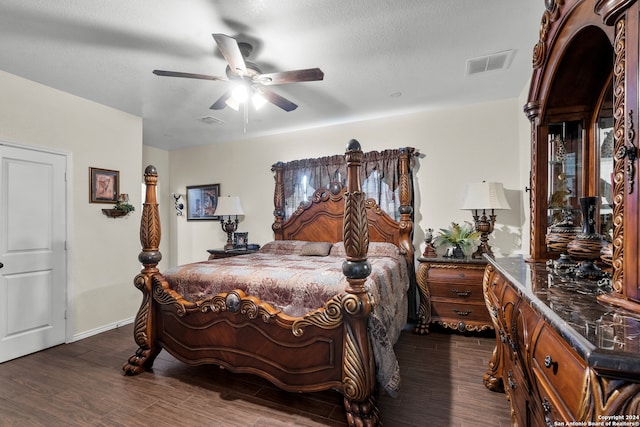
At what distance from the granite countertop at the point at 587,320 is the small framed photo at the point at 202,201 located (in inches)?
198

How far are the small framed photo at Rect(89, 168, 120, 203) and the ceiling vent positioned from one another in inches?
168

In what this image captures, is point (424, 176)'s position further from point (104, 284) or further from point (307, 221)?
point (104, 284)

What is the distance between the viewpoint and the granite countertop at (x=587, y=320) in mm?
594

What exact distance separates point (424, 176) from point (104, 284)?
435 cm

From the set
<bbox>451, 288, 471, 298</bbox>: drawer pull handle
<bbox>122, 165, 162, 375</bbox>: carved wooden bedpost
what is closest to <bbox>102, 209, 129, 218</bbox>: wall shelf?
<bbox>122, 165, 162, 375</bbox>: carved wooden bedpost

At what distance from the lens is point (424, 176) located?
4043 mm

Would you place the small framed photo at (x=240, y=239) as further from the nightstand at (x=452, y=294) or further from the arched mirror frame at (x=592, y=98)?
the arched mirror frame at (x=592, y=98)

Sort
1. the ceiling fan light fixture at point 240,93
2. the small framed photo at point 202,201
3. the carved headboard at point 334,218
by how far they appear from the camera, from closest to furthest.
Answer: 1. the ceiling fan light fixture at point 240,93
2. the carved headboard at point 334,218
3. the small framed photo at point 202,201

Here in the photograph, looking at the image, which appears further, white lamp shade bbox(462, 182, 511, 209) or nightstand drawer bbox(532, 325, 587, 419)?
white lamp shade bbox(462, 182, 511, 209)

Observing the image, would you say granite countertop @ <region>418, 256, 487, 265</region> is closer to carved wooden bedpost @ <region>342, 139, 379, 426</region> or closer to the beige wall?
the beige wall

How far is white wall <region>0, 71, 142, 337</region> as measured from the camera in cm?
306

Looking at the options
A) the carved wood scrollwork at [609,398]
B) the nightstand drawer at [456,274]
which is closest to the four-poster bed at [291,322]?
the nightstand drawer at [456,274]

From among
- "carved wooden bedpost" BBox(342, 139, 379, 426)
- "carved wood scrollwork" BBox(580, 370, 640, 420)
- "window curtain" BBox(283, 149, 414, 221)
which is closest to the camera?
"carved wood scrollwork" BBox(580, 370, 640, 420)

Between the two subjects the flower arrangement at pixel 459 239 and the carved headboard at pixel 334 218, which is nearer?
the flower arrangement at pixel 459 239
